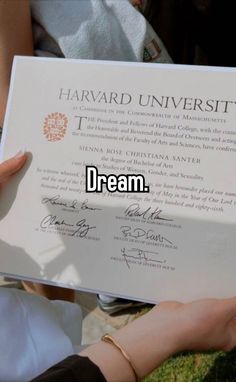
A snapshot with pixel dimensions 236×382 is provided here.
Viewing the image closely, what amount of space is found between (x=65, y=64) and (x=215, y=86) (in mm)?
295

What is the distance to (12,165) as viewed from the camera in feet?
3.05

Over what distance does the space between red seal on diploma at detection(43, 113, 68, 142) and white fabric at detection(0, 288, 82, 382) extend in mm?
304

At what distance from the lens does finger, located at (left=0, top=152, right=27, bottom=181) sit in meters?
0.93

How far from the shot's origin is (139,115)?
34.7 inches

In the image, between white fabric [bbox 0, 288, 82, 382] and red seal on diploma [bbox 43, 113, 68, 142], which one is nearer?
white fabric [bbox 0, 288, 82, 382]

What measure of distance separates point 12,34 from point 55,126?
24 cm

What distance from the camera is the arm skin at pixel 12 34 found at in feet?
3.24

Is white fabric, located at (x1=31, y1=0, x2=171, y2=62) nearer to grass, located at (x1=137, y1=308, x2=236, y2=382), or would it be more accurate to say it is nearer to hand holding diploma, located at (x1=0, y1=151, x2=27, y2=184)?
hand holding diploma, located at (x1=0, y1=151, x2=27, y2=184)

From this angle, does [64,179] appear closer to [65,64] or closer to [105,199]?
[105,199]

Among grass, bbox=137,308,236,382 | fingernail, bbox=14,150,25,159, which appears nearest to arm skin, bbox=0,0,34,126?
fingernail, bbox=14,150,25,159

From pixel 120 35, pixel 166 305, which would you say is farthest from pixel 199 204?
pixel 120 35
